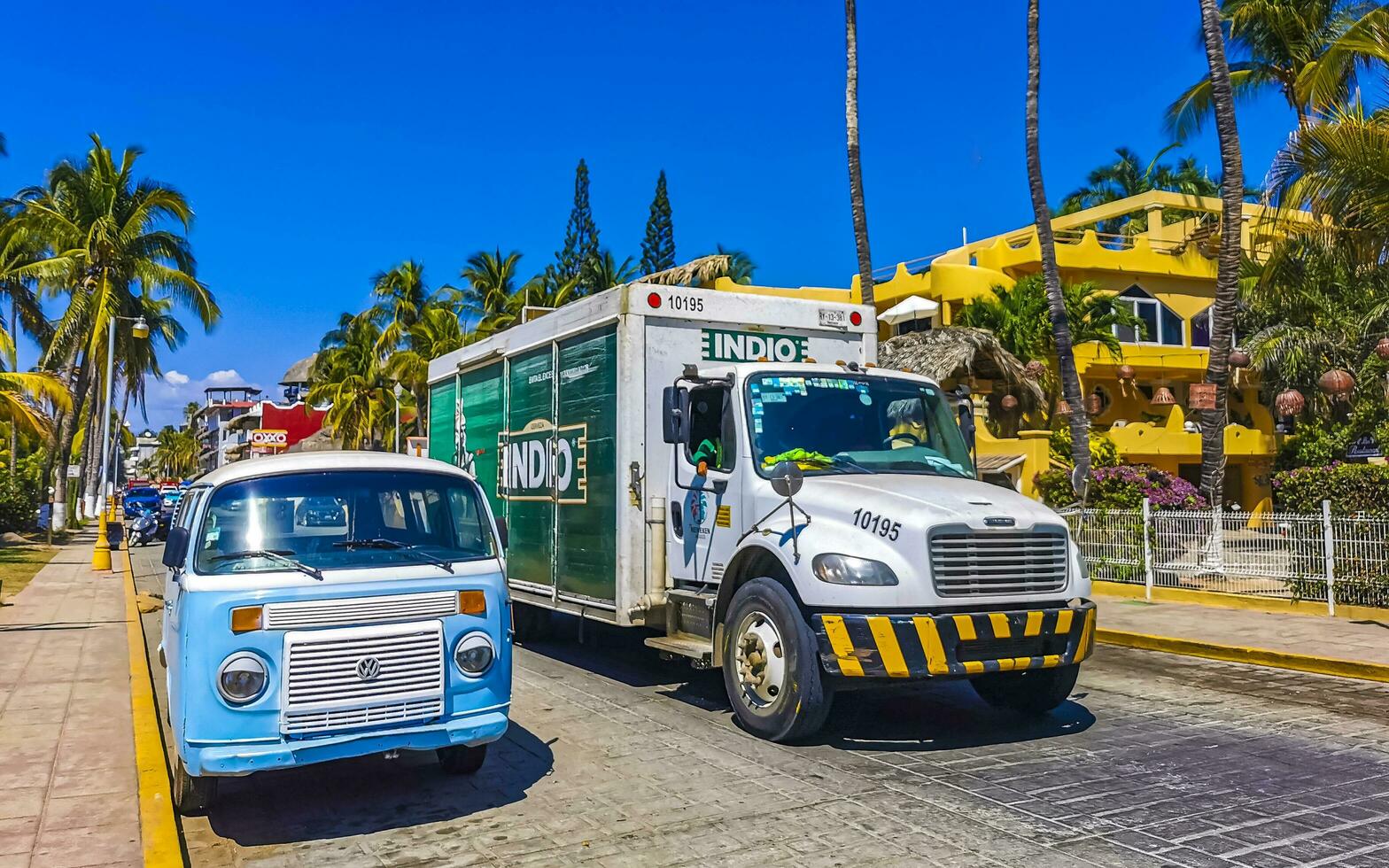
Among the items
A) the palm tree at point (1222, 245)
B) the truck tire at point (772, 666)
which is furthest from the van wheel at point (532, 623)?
the palm tree at point (1222, 245)

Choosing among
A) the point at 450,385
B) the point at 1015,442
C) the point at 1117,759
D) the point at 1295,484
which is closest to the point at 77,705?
the point at 450,385

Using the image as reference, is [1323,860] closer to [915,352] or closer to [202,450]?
[915,352]

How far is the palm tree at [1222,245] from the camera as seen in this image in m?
18.4

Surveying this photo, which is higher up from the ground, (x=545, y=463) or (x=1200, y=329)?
(x=1200, y=329)

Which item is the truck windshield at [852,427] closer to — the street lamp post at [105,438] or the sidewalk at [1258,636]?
the sidewalk at [1258,636]

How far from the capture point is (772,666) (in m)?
7.46

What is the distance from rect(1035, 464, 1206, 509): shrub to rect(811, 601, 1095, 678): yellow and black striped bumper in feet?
36.5

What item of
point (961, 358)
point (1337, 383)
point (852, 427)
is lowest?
point (852, 427)

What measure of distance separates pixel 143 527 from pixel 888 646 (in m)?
30.9

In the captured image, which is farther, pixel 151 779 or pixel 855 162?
pixel 855 162

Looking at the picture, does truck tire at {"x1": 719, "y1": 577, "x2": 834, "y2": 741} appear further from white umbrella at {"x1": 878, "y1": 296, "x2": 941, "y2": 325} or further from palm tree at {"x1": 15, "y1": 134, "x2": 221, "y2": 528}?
palm tree at {"x1": 15, "y1": 134, "x2": 221, "y2": 528}

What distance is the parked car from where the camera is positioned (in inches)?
1376

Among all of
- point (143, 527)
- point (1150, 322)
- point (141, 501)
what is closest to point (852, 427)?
point (1150, 322)

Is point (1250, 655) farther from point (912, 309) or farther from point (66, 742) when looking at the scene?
point (912, 309)
